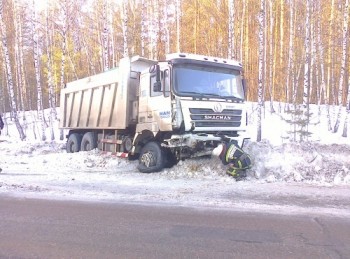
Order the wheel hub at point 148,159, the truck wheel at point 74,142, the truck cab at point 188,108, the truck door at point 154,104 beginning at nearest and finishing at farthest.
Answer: the truck cab at point 188,108 < the truck door at point 154,104 < the wheel hub at point 148,159 < the truck wheel at point 74,142

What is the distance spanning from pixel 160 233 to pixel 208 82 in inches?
238

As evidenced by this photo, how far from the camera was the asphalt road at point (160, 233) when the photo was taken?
14.8 ft

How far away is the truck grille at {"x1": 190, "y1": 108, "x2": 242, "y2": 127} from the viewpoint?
10055 mm

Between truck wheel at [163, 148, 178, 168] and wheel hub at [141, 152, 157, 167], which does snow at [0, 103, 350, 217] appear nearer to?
truck wheel at [163, 148, 178, 168]

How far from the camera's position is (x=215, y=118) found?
1038 centimetres

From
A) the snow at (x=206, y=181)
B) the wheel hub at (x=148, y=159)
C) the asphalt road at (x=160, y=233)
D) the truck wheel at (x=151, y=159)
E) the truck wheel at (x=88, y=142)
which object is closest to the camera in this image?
the asphalt road at (x=160, y=233)

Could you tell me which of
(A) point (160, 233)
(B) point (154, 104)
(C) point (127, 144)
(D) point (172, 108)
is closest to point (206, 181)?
(D) point (172, 108)

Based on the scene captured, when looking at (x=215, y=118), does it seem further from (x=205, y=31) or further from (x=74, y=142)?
(x=205, y=31)

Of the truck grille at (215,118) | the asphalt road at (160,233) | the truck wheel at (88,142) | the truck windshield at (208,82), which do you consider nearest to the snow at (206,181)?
the asphalt road at (160,233)

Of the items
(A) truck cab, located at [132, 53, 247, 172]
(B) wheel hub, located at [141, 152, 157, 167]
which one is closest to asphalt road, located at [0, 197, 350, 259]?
(A) truck cab, located at [132, 53, 247, 172]

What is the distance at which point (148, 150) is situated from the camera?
1125 cm

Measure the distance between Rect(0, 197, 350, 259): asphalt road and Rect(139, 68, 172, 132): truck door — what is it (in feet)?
12.8

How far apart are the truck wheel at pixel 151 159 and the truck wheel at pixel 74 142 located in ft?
18.4

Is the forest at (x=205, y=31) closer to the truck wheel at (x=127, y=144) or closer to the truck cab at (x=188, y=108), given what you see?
the truck wheel at (x=127, y=144)
